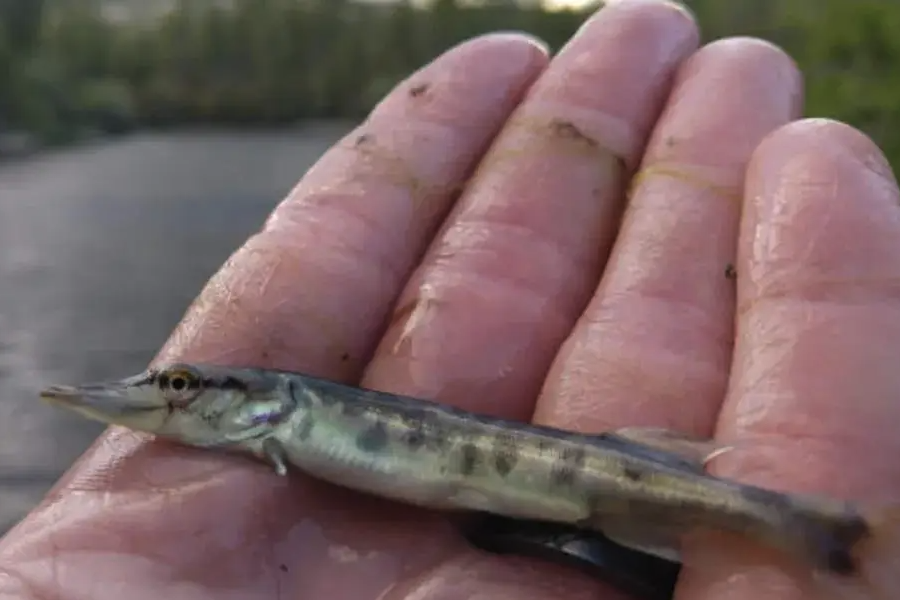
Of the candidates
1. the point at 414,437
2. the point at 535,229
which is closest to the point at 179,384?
the point at 414,437

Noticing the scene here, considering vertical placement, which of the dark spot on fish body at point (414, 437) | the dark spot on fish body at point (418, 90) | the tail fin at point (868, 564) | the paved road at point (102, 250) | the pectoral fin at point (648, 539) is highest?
the dark spot on fish body at point (418, 90)

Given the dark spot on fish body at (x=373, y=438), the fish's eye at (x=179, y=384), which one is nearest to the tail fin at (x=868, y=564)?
the dark spot on fish body at (x=373, y=438)

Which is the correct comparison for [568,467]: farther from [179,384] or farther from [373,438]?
[179,384]

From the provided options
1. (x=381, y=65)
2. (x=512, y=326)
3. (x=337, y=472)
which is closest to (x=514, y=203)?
(x=512, y=326)

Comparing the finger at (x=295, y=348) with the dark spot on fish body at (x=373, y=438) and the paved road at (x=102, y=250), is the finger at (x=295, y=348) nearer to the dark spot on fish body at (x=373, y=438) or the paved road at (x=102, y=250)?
the dark spot on fish body at (x=373, y=438)

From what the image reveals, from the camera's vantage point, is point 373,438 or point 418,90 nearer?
point 373,438

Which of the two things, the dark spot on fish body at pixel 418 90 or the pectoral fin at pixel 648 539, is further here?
the dark spot on fish body at pixel 418 90

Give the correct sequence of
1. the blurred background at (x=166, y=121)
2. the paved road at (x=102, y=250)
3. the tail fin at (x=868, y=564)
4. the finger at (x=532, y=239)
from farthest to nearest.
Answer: the blurred background at (x=166, y=121) < the paved road at (x=102, y=250) < the finger at (x=532, y=239) < the tail fin at (x=868, y=564)
